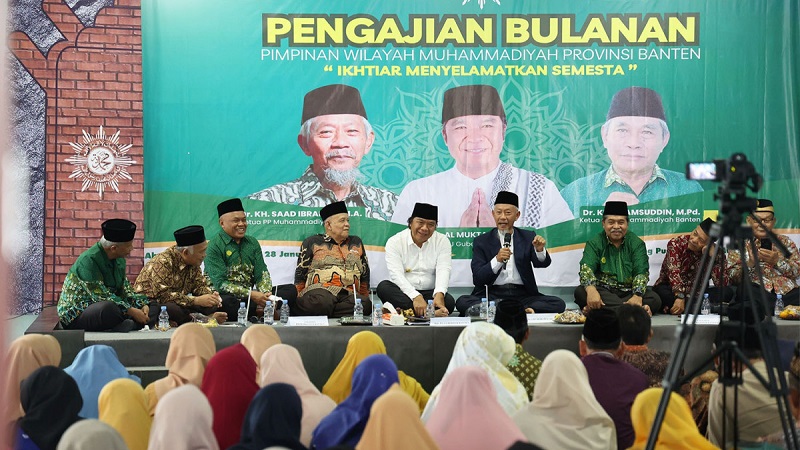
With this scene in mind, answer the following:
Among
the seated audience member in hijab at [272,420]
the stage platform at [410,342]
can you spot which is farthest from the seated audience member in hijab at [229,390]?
the stage platform at [410,342]

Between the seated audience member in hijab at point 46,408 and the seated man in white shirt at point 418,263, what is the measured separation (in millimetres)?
3062

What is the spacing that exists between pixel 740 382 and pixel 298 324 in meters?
2.61

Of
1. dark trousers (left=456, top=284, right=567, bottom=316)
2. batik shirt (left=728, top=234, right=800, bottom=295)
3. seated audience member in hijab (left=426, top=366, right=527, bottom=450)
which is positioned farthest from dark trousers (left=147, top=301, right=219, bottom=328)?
batik shirt (left=728, top=234, right=800, bottom=295)

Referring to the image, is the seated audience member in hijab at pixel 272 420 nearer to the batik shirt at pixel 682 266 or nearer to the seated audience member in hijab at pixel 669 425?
the seated audience member in hijab at pixel 669 425

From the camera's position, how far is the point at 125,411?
330 centimetres

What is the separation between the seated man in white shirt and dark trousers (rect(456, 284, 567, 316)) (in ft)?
0.41

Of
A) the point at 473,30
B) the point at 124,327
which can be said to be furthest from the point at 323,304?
the point at 473,30

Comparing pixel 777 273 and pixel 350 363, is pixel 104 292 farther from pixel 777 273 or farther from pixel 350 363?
pixel 777 273

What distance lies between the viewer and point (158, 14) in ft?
22.1

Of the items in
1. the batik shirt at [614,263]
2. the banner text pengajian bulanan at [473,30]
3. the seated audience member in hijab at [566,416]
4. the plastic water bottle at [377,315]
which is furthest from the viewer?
the banner text pengajian bulanan at [473,30]

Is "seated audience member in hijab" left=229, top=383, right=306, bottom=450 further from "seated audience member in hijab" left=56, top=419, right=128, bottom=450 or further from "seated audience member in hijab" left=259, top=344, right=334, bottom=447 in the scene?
"seated audience member in hijab" left=259, top=344, right=334, bottom=447

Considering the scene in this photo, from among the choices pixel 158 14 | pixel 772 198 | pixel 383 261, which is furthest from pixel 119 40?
pixel 772 198

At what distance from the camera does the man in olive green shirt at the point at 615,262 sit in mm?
6262

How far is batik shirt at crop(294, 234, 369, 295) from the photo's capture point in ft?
20.5
